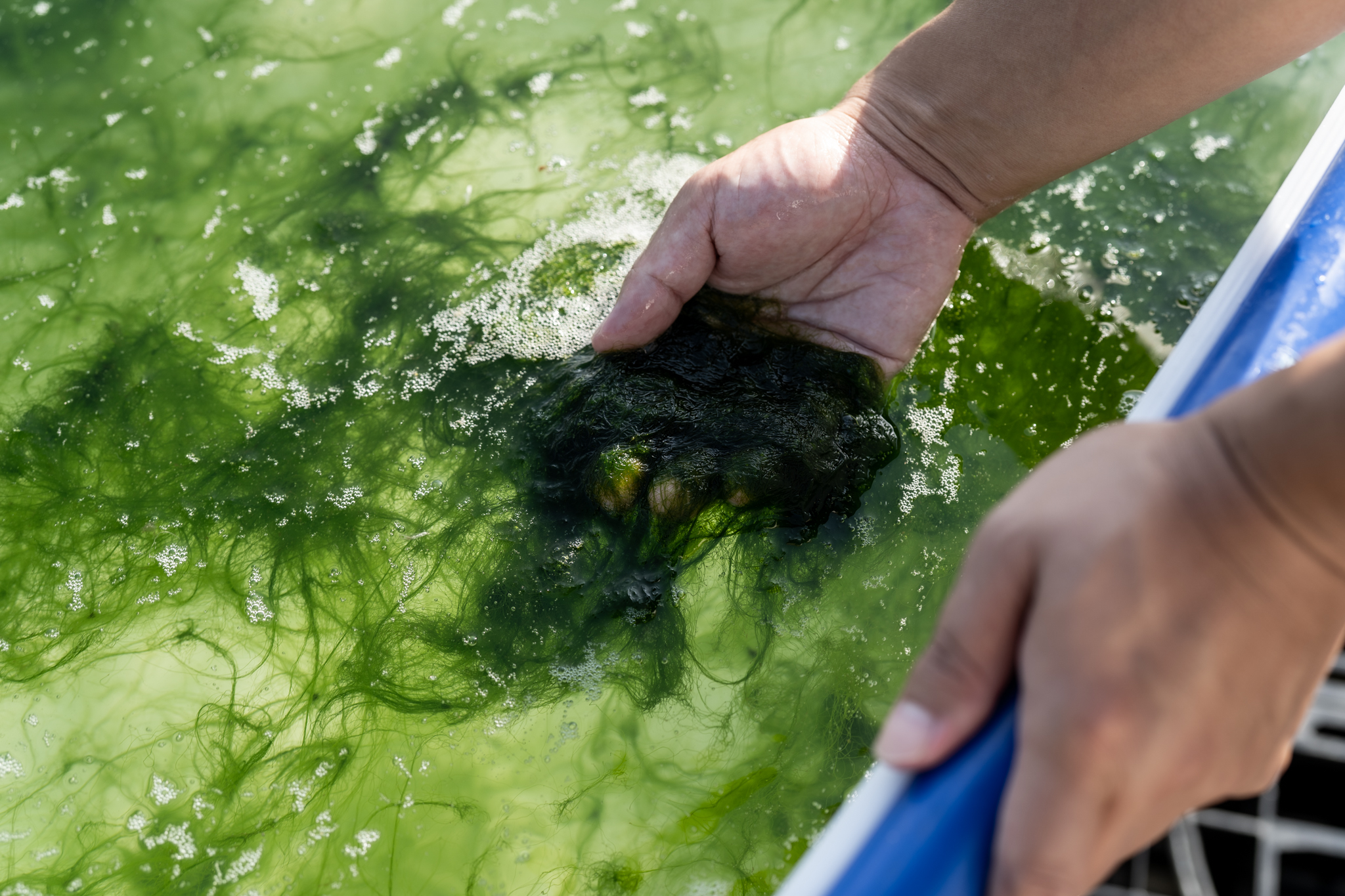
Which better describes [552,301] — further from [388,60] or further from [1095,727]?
[1095,727]

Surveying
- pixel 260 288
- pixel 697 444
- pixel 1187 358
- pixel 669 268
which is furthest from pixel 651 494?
pixel 260 288

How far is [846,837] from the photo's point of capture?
111cm

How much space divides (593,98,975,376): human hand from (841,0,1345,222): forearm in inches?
3.4

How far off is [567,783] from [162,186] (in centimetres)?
212

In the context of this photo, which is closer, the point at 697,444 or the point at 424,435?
the point at 697,444

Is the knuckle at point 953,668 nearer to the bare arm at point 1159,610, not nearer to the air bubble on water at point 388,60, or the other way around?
the bare arm at point 1159,610

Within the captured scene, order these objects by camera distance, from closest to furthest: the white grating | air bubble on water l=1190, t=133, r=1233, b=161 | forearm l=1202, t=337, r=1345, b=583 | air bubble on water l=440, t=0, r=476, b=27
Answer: forearm l=1202, t=337, r=1345, b=583, the white grating, air bubble on water l=1190, t=133, r=1233, b=161, air bubble on water l=440, t=0, r=476, b=27

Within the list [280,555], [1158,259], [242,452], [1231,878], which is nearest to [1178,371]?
[1231,878]

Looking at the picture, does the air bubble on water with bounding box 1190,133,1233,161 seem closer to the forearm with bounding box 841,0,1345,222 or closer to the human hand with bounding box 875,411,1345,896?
the forearm with bounding box 841,0,1345,222

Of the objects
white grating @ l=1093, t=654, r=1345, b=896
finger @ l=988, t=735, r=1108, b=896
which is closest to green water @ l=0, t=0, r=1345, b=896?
white grating @ l=1093, t=654, r=1345, b=896

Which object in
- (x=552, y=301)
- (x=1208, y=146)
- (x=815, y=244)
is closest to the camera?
(x=815, y=244)

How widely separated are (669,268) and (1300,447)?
1286mm

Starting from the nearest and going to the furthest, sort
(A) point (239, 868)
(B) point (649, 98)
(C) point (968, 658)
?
(C) point (968, 658)
(A) point (239, 868)
(B) point (649, 98)

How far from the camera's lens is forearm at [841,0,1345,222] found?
68.0 inches
